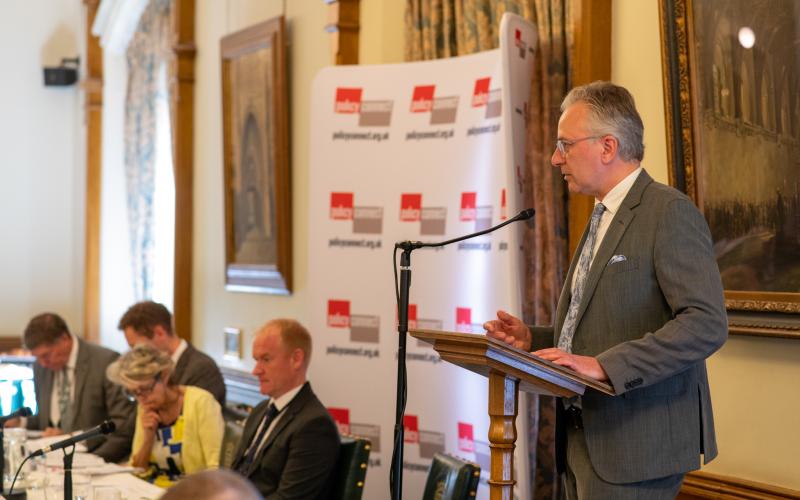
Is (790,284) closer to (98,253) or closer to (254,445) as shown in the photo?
(254,445)

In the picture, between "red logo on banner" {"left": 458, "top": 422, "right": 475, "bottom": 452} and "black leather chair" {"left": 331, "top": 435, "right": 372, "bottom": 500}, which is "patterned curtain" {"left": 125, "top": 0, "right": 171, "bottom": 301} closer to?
"red logo on banner" {"left": 458, "top": 422, "right": 475, "bottom": 452}

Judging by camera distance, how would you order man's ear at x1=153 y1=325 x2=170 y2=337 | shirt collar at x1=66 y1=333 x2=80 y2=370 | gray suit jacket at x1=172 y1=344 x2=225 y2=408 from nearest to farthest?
gray suit jacket at x1=172 y1=344 x2=225 y2=408
man's ear at x1=153 y1=325 x2=170 y2=337
shirt collar at x1=66 y1=333 x2=80 y2=370

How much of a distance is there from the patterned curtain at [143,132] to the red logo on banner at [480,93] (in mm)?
5573

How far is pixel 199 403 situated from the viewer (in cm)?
499

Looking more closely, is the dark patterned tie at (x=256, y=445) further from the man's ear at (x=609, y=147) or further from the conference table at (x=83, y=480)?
the man's ear at (x=609, y=147)

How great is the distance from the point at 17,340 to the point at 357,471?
8737 mm

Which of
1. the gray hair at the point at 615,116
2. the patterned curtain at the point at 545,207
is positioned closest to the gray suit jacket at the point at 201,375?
the patterned curtain at the point at 545,207

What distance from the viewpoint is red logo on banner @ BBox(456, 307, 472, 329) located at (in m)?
4.83

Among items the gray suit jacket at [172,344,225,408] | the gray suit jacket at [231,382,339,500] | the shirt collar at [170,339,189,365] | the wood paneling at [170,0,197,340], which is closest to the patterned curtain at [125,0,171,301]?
the wood paneling at [170,0,197,340]

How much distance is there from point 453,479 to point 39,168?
9848 millimetres

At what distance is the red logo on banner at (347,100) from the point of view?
544 centimetres

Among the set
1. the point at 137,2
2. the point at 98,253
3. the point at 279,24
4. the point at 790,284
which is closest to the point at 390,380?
the point at 790,284

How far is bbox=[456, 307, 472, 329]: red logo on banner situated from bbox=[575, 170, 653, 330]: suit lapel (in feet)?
7.05

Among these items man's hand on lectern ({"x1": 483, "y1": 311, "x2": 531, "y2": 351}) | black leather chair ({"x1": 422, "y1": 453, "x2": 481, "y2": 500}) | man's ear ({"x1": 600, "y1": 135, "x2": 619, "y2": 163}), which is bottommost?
black leather chair ({"x1": 422, "y1": 453, "x2": 481, "y2": 500})
